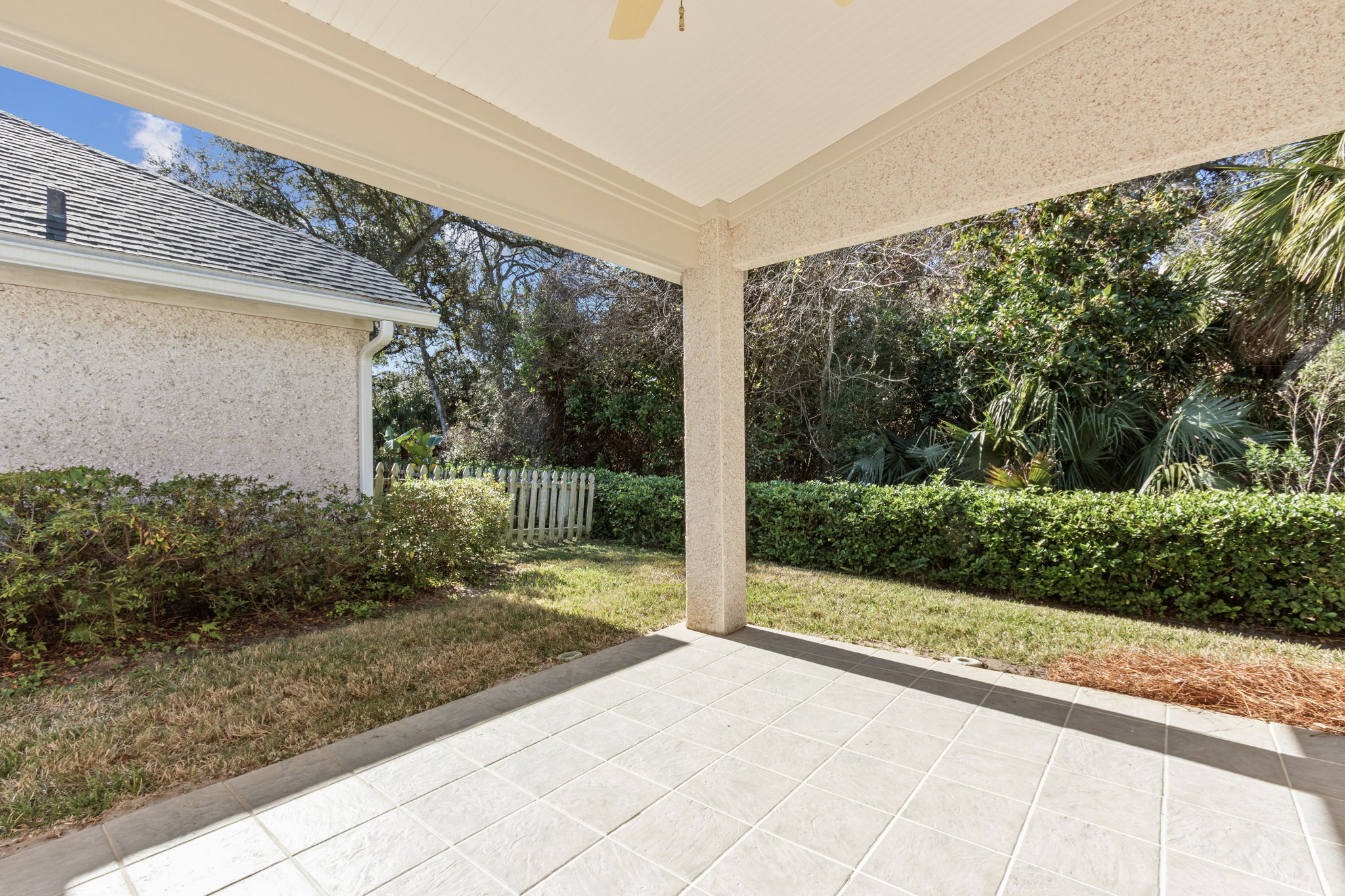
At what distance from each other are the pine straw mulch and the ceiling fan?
12.3 feet

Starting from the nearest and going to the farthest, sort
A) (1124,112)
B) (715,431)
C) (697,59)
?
1. (1124,112)
2. (697,59)
3. (715,431)

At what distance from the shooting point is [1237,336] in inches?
255

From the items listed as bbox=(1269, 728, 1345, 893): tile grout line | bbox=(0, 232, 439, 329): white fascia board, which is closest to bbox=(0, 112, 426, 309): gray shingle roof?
bbox=(0, 232, 439, 329): white fascia board

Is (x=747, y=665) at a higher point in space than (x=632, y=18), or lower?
lower

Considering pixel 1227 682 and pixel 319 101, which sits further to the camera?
pixel 1227 682

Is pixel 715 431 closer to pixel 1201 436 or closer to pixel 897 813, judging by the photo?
pixel 897 813

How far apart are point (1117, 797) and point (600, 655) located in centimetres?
276

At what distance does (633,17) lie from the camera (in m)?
2.28

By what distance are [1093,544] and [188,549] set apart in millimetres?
7090

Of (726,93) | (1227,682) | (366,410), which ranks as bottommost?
(1227,682)

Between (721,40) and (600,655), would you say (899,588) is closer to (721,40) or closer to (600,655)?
(600,655)

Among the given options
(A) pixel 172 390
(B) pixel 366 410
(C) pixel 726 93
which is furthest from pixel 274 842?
(B) pixel 366 410

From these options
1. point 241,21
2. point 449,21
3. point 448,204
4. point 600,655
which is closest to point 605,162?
point 448,204

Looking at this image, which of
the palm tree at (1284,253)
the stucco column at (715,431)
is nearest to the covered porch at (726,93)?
the stucco column at (715,431)
